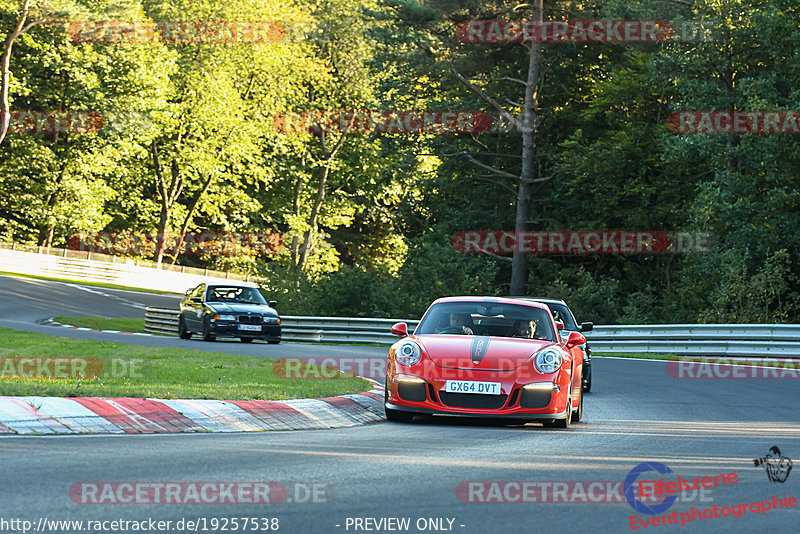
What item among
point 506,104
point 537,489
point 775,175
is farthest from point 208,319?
point 537,489

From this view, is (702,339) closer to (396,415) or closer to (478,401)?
(396,415)

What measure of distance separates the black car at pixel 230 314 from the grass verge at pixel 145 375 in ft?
18.7

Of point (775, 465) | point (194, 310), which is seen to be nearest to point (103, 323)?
point (194, 310)

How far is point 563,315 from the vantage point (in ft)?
58.5

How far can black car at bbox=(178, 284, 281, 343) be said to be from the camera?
95.6 ft

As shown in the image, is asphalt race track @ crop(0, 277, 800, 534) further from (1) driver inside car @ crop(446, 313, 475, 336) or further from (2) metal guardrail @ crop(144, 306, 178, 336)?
(2) metal guardrail @ crop(144, 306, 178, 336)

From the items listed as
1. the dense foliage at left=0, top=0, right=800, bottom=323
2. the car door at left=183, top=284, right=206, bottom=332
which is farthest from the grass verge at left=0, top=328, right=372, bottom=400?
the dense foliage at left=0, top=0, right=800, bottom=323

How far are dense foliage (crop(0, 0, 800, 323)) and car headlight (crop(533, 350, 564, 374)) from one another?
1883 cm

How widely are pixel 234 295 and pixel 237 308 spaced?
1.10 meters

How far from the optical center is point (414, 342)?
1188 cm

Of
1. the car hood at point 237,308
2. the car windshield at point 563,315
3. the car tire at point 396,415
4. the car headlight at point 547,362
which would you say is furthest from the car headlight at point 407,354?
the car hood at point 237,308

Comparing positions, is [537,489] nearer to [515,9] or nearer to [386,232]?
[515,9]

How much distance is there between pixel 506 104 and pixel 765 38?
1393cm

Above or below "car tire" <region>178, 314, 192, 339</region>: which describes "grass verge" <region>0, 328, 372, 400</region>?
above
